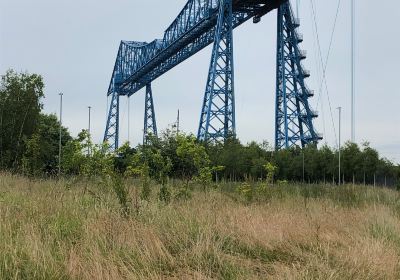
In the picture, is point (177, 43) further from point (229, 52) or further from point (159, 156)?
point (159, 156)

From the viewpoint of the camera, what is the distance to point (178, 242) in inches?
175

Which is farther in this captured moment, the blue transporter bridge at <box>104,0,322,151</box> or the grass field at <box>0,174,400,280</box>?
the blue transporter bridge at <box>104,0,322,151</box>

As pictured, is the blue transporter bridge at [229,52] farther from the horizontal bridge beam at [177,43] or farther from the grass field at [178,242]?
the grass field at [178,242]

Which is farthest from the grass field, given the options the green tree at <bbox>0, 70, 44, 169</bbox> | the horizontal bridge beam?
the horizontal bridge beam

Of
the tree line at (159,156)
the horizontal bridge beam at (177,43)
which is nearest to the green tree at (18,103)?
the tree line at (159,156)

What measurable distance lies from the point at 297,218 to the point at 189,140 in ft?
12.1

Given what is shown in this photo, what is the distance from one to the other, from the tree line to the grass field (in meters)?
1.66

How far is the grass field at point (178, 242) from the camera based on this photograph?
3.72m

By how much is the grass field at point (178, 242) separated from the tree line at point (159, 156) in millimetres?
1665

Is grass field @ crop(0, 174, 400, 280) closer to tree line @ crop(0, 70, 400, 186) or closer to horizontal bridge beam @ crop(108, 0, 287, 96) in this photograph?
tree line @ crop(0, 70, 400, 186)

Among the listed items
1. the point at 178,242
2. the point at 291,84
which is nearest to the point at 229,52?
the point at 291,84

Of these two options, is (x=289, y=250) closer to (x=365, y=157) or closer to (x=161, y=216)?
(x=161, y=216)

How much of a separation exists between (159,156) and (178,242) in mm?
3771

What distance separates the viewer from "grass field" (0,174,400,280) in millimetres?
3719
